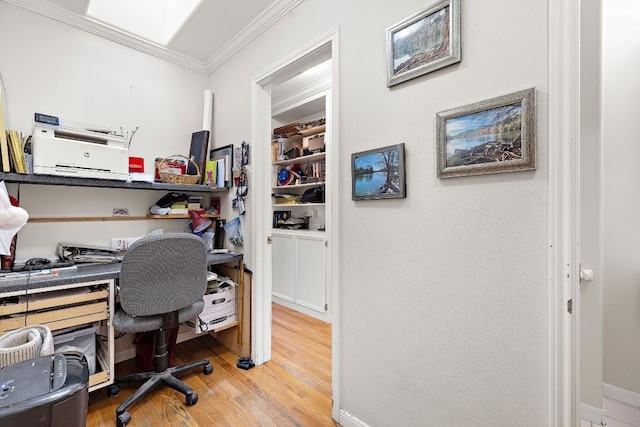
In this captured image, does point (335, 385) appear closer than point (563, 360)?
No

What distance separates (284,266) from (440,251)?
256cm

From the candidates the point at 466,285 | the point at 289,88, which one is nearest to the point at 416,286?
the point at 466,285

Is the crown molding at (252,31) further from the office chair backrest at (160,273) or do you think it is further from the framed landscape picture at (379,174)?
the office chair backrest at (160,273)

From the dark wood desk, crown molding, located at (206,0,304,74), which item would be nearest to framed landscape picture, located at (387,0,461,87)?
crown molding, located at (206,0,304,74)

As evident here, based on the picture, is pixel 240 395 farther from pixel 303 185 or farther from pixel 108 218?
pixel 303 185

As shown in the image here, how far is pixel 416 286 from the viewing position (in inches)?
50.5

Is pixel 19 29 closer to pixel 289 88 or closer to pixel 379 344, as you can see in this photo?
pixel 289 88

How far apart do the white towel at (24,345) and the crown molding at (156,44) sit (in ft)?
7.05

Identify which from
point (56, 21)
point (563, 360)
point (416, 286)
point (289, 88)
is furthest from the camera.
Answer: point (289, 88)

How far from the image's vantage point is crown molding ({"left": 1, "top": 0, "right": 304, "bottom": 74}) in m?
1.94

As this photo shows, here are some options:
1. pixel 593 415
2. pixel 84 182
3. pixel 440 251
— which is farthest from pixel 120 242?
pixel 593 415

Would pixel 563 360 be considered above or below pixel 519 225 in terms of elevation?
below

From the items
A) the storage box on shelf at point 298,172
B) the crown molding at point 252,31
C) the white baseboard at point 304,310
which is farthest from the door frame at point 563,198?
the storage box on shelf at point 298,172

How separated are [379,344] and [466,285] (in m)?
0.55
